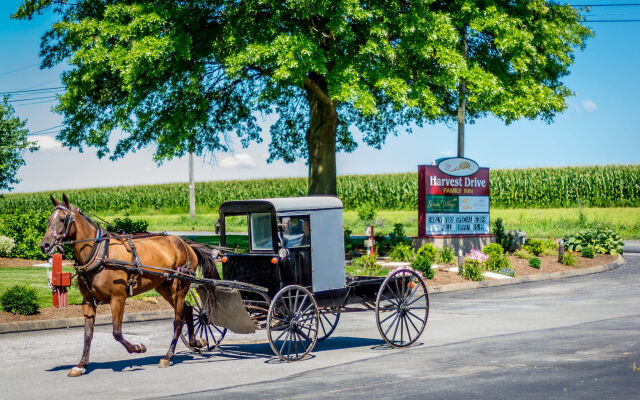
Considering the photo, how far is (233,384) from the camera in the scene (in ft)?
27.9

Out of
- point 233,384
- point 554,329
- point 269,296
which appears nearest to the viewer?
point 233,384

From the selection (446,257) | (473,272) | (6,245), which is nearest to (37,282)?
(6,245)

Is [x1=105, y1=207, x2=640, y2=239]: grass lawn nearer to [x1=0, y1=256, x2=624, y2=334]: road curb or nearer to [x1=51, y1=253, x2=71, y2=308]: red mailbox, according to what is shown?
[x1=0, y1=256, x2=624, y2=334]: road curb

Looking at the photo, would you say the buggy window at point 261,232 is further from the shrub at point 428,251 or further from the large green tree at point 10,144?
the large green tree at point 10,144

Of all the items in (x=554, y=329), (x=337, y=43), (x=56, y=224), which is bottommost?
(x=554, y=329)

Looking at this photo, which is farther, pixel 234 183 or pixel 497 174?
pixel 234 183

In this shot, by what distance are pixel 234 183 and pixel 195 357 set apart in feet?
220

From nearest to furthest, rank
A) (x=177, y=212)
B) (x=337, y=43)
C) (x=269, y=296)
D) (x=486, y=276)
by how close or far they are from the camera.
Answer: (x=269, y=296) < (x=486, y=276) < (x=337, y=43) < (x=177, y=212)

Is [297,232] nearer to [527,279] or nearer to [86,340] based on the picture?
[86,340]

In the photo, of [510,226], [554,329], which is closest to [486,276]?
[554,329]

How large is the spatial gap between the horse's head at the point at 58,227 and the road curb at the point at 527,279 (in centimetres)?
1110

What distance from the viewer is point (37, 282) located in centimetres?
1806

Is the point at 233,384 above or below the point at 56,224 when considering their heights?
below

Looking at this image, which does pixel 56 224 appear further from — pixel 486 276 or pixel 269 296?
pixel 486 276
